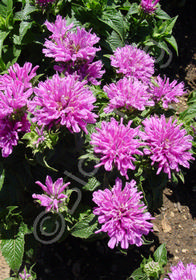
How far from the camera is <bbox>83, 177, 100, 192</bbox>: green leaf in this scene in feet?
5.24

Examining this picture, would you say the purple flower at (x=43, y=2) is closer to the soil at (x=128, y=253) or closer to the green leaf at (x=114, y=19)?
the green leaf at (x=114, y=19)

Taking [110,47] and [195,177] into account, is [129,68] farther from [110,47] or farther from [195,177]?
[195,177]

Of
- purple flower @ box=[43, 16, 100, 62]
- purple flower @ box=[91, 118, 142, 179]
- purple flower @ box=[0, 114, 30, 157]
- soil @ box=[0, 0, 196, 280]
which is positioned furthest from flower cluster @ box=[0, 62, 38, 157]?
soil @ box=[0, 0, 196, 280]

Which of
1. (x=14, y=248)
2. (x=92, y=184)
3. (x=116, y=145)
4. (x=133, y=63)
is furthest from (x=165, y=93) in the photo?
(x=14, y=248)

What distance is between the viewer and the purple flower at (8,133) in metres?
1.34

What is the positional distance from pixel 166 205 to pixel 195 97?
900 mm

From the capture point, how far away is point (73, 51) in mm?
1479

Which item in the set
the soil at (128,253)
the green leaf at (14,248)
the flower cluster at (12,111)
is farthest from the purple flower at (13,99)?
the soil at (128,253)

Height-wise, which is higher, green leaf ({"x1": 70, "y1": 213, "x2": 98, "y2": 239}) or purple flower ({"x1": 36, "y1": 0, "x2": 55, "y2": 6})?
purple flower ({"x1": 36, "y1": 0, "x2": 55, "y2": 6})

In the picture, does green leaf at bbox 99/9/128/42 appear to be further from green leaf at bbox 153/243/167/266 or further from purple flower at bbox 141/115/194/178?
green leaf at bbox 153/243/167/266

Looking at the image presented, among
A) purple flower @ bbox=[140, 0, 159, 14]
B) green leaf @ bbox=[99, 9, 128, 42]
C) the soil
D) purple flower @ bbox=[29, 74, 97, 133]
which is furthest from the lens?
the soil

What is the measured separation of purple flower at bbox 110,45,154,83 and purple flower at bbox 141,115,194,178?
1.15 feet

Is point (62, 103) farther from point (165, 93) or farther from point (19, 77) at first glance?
point (165, 93)

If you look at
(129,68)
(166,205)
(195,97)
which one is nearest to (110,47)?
(129,68)
